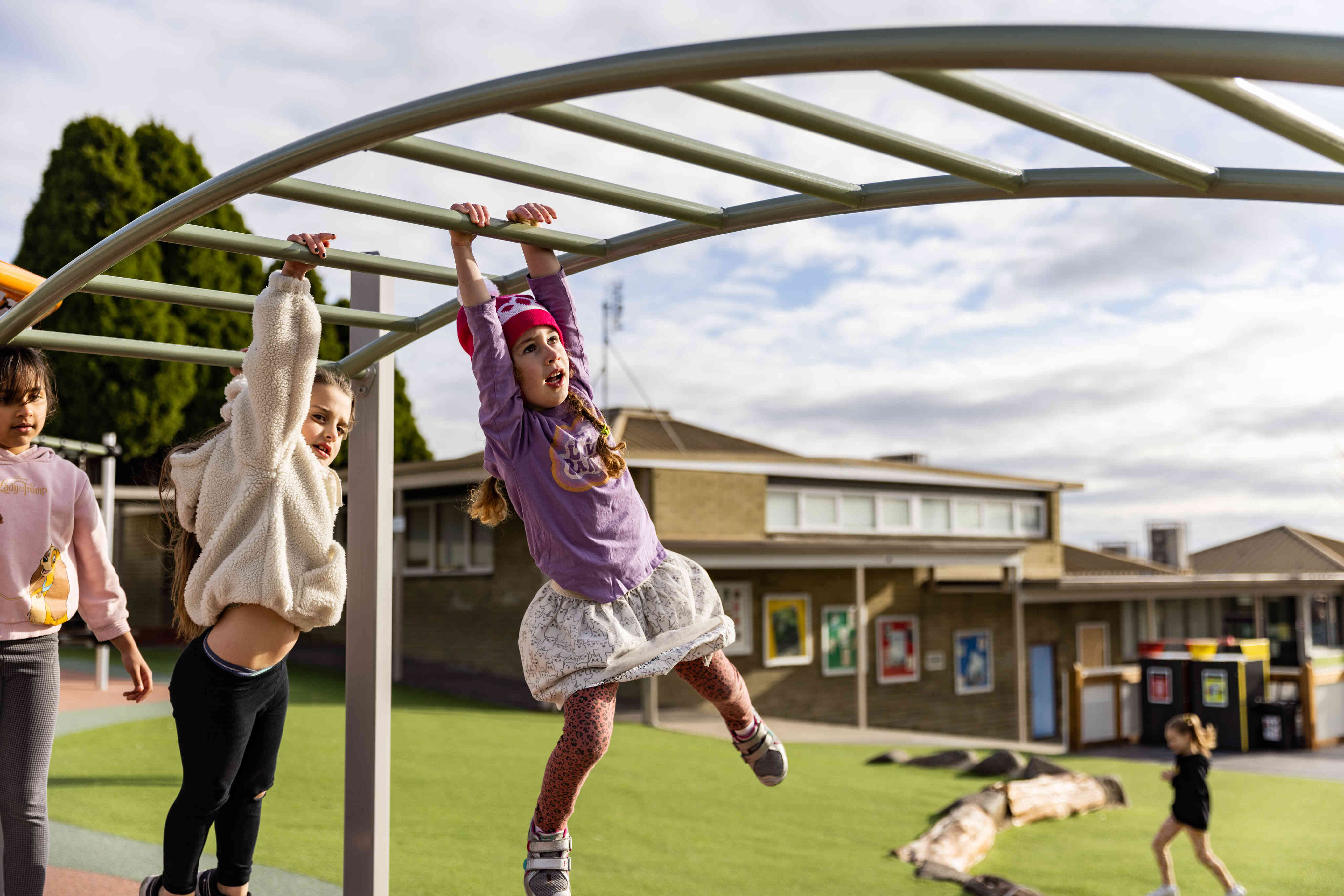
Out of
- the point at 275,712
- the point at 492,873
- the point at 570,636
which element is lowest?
the point at 492,873

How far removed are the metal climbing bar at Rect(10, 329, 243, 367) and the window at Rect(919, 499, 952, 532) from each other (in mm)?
17189

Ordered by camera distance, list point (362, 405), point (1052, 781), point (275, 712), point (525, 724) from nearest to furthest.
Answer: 1. point (275, 712)
2. point (362, 405)
3. point (1052, 781)
4. point (525, 724)

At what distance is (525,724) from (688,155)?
10361 millimetres

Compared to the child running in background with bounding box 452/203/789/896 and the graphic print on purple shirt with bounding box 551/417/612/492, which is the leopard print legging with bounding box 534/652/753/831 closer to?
the child running in background with bounding box 452/203/789/896

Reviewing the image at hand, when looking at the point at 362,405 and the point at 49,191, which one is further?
the point at 49,191

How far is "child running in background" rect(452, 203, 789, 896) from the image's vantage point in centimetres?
231

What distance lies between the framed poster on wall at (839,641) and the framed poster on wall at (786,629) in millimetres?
330

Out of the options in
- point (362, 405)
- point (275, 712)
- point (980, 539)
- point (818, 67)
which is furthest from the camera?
point (980, 539)

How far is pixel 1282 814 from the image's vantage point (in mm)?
9898

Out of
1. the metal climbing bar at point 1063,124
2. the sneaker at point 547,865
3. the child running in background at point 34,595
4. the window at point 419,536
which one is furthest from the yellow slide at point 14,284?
the window at point 419,536

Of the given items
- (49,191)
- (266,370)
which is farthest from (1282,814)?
(49,191)

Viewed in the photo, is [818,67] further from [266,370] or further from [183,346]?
[183,346]

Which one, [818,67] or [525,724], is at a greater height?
[818,67]

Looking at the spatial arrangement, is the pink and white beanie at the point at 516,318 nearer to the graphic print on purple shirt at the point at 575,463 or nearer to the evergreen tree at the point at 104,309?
the graphic print on purple shirt at the point at 575,463
